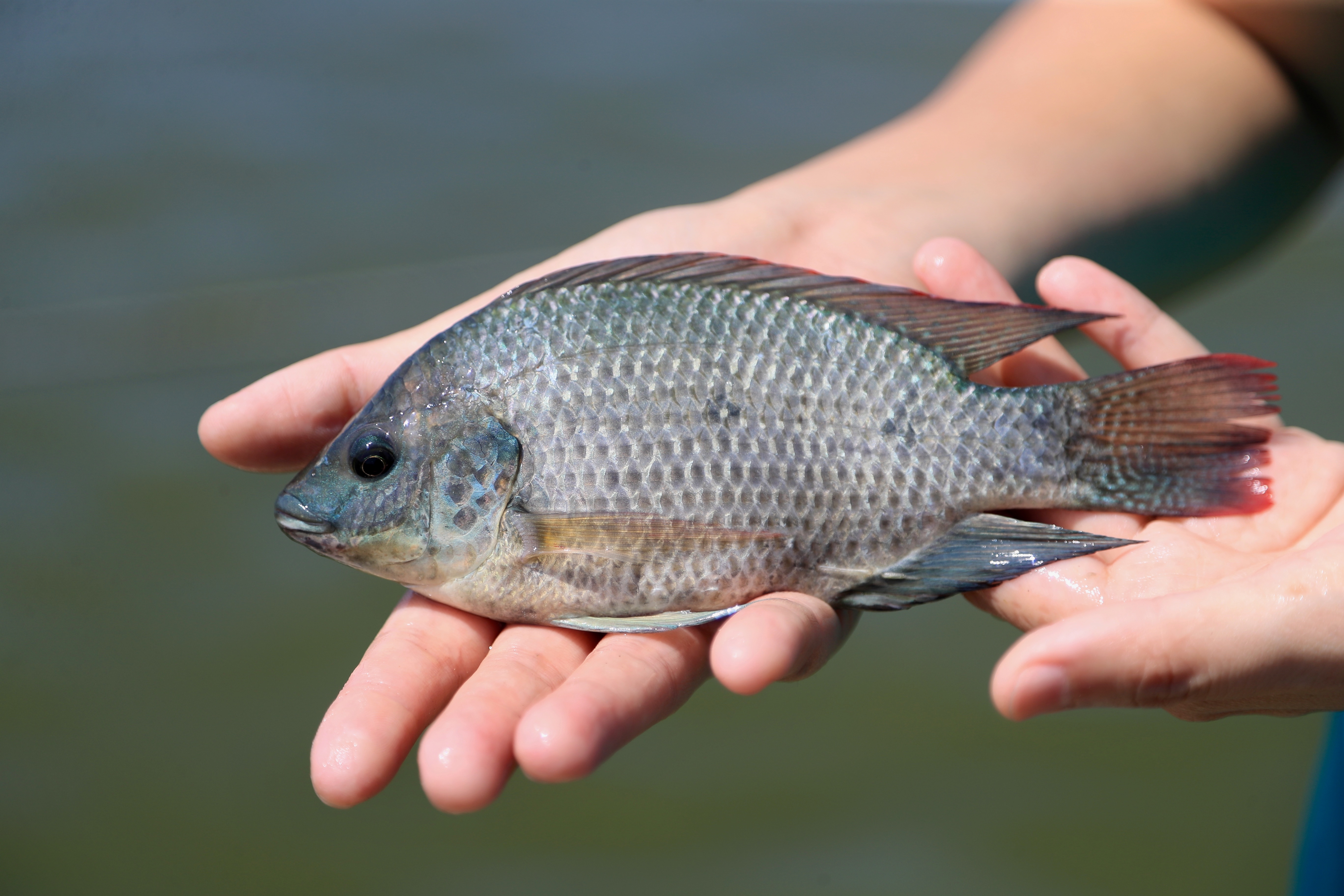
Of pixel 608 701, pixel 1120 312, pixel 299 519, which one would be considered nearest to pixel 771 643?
pixel 608 701

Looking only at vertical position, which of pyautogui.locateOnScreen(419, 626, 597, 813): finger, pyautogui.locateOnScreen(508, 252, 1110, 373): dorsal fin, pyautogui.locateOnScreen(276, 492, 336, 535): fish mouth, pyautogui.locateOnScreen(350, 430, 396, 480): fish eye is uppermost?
pyautogui.locateOnScreen(508, 252, 1110, 373): dorsal fin

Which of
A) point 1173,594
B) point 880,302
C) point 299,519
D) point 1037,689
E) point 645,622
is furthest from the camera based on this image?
point 880,302

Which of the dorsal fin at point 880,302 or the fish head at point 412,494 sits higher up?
the dorsal fin at point 880,302

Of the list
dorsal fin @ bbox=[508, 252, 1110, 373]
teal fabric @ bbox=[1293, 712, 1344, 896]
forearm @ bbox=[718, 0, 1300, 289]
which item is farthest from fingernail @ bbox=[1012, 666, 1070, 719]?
teal fabric @ bbox=[1293, 712, 1344, 896]

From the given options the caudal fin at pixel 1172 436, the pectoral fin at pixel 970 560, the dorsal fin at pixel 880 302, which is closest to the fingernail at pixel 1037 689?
the pectoral fin at pixel 970 560

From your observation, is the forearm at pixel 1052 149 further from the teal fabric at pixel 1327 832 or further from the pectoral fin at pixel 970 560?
the teal fabric at pixel 1327 832

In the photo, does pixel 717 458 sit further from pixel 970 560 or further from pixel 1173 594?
pixel 1173 594

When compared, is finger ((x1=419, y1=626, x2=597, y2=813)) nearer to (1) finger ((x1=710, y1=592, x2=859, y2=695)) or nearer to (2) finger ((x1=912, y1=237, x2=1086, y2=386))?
(1) finger ((x1=710, y1=592, x2=859, y2=695))
